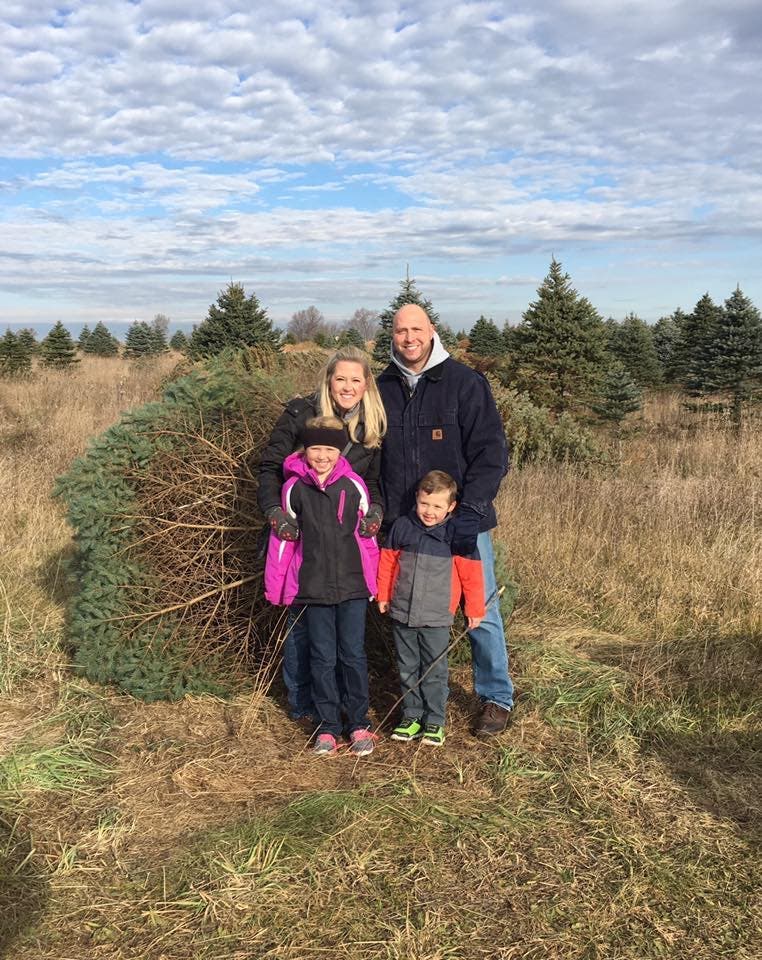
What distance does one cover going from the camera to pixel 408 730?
3670mm

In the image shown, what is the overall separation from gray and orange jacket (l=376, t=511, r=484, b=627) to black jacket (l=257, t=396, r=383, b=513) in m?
0.27

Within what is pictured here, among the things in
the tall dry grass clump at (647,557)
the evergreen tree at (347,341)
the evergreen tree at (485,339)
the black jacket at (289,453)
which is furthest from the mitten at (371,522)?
the evergreen tree at (485,339)

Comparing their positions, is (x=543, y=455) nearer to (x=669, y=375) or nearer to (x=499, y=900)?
(x=499, y=900)

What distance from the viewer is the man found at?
3463 millimetres

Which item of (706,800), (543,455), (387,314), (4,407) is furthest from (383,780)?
(4,407)

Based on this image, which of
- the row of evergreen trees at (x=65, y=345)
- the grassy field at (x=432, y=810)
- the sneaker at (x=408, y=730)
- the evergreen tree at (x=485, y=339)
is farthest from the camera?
the evergreen tree at (x=485, y=339)

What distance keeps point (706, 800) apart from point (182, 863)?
219 cm

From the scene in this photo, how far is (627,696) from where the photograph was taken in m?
4.07

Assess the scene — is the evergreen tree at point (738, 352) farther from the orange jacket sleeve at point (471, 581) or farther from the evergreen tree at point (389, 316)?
the orange jacket sleeve at point (471, 581)

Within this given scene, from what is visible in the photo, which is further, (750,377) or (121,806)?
(750,377)

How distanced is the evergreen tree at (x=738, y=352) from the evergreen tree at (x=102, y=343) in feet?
90.6

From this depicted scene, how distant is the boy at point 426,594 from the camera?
11.4 ft

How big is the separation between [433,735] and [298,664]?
0.75 meters

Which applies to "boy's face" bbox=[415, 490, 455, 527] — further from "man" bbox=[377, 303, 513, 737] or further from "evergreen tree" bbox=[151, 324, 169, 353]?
"evergreen tree" bbox=[151, 324, 169, 353]
